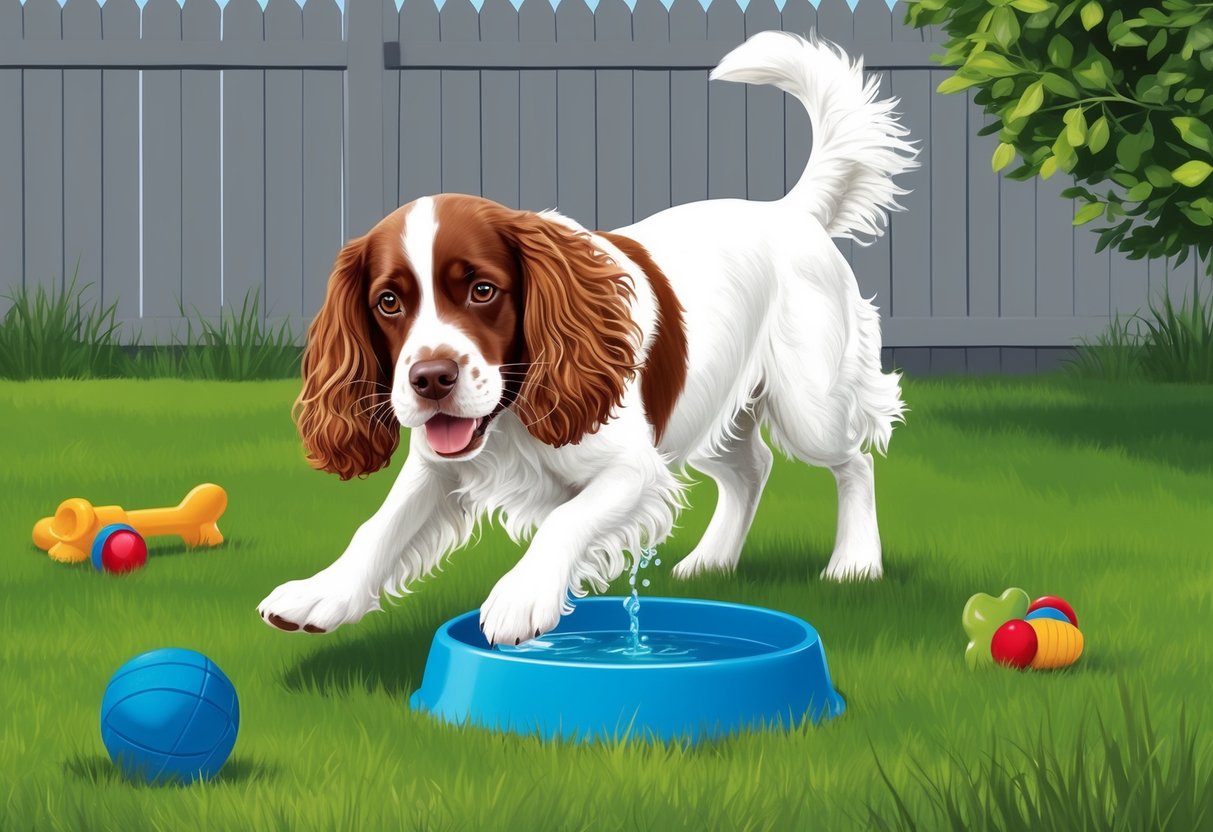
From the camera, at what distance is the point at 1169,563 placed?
166 inches

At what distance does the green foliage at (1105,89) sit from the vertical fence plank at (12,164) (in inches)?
227

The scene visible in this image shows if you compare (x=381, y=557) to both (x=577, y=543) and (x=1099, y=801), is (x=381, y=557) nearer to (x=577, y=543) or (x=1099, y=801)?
(x=577, y=543)

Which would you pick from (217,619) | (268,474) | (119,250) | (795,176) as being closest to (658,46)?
(795,176)

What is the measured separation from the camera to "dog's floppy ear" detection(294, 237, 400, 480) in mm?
2984

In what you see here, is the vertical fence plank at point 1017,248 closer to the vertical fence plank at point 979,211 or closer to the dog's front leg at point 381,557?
the vertical fence plank at point 979,211

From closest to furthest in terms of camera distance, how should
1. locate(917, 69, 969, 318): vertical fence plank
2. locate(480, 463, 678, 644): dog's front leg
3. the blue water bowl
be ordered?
the blue water bowl, locate(480, 463, 678, 644): dog's front leg, locate(917, 69, 969, 318): vertical fence plank

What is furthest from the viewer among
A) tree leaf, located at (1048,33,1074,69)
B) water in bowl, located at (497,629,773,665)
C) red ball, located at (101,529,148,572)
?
tree leaf, located at (1048,33,1074,69)

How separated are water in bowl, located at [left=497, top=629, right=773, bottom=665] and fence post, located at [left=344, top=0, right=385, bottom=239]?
6065 millimetres

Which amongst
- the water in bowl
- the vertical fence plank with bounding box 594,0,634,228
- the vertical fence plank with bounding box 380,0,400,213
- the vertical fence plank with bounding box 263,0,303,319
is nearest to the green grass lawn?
the water in bowl

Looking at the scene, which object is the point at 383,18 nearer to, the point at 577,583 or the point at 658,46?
the point at 658,46

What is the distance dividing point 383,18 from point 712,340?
6188 mm

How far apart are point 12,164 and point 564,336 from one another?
7.43m

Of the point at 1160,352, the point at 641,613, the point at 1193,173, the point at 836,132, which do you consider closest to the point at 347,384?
the point at 641,613

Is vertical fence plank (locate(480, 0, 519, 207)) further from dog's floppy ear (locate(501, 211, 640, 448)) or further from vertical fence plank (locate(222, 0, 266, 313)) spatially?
dog's floppy ear (locate(501, 211, 640, 448))
